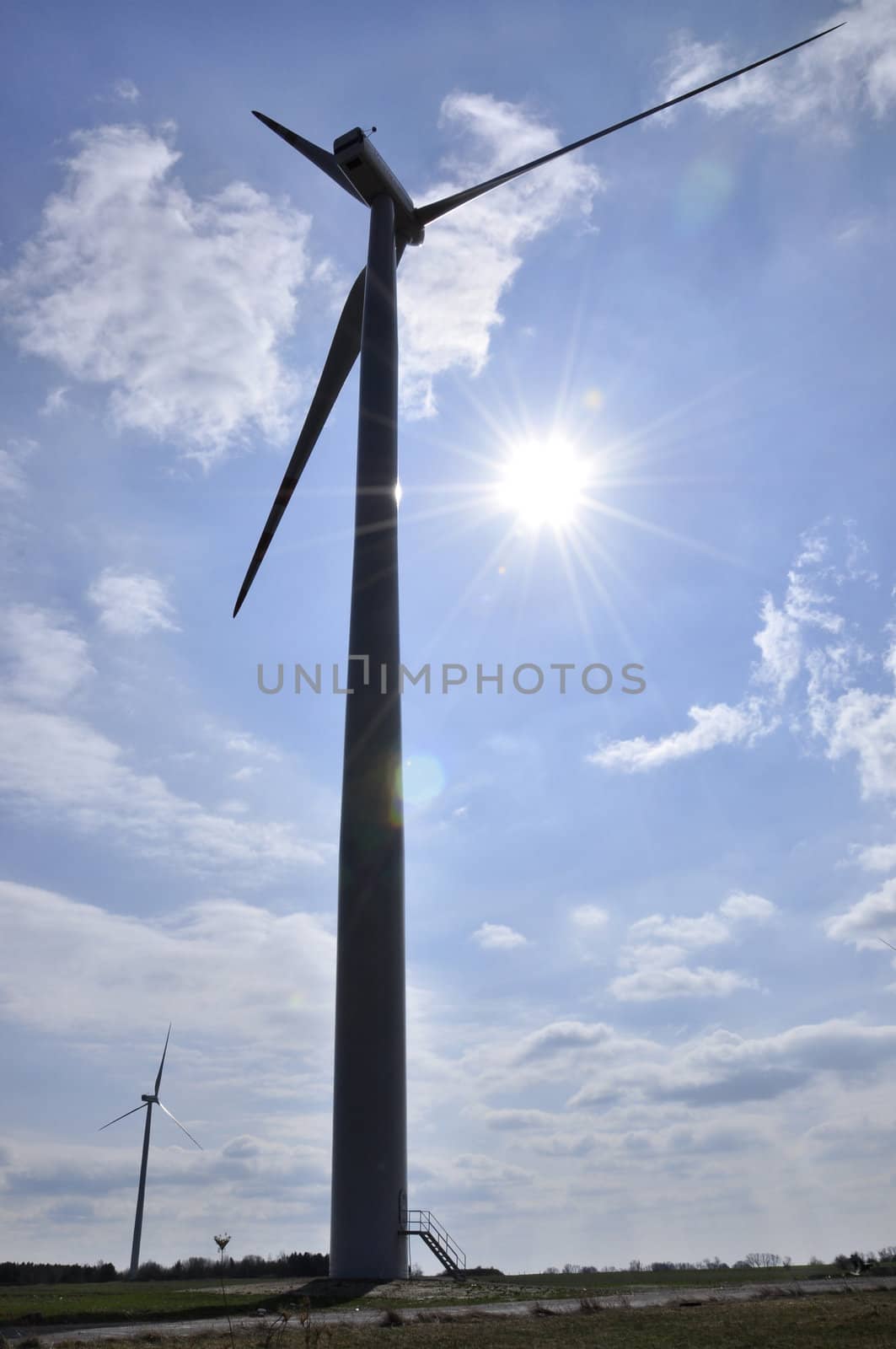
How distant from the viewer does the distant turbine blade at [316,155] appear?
187 feet

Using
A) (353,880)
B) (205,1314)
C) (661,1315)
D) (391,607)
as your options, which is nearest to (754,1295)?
(661,1315)

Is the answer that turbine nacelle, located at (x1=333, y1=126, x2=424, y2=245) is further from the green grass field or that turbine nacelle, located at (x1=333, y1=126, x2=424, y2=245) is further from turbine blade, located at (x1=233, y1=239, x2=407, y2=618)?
the green grass field

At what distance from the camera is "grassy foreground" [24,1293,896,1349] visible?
63.2ft

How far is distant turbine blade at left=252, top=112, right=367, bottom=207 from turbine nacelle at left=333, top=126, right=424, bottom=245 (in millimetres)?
939

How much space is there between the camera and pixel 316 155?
58156 millimetres

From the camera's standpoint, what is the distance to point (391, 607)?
43.2 m

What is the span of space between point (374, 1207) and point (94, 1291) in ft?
43.2

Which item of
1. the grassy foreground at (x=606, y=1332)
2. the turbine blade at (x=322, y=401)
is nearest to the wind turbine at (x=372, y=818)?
the turbine blade at (x=322, y=401)

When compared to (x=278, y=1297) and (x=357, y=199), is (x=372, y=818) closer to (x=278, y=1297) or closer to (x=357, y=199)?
(x=278, y=1297)

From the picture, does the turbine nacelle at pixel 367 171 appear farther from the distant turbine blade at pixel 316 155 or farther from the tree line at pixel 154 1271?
the tree line at pixel 154 1271

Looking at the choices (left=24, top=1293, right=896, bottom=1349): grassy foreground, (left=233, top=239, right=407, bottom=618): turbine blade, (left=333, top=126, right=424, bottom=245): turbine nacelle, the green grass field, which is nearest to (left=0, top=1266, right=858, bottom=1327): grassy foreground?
the green grass field

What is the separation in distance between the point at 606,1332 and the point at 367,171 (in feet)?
170

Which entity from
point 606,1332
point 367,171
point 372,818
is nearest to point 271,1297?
point 606,1332

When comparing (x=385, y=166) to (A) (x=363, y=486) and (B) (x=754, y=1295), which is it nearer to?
(A) (x=363, y=486)
